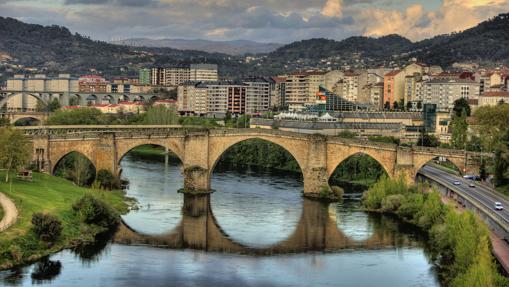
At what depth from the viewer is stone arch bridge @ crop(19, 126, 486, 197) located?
55250 mm

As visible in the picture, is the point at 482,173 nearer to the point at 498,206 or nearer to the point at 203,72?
the point at 498,206

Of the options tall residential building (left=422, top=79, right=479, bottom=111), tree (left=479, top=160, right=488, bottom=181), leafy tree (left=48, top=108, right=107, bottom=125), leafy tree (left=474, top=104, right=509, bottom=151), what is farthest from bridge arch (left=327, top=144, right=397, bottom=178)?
tall residential building (left=422, top=79, right=479, bottom=111)

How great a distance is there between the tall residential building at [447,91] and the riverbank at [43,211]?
53.3m

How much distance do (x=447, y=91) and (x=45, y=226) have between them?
225 feet

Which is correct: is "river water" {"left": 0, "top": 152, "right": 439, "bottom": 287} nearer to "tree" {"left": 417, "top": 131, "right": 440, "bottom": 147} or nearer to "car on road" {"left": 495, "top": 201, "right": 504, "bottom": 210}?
"car on road" {"left": 495, "top": 201, "right": 504, "bottom": 210}

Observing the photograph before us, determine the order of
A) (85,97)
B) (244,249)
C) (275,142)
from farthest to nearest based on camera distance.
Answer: (85,97), (275,142), (244,249)

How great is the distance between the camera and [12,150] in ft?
155

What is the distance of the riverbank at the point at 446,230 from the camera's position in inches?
1202

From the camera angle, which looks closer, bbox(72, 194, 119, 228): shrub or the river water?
the river water

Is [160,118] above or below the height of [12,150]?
above

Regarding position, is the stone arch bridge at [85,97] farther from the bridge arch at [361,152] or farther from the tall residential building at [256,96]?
the bridge arch at [361,152]

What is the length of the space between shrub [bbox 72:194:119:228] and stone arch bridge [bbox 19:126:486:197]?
1208 centimetres

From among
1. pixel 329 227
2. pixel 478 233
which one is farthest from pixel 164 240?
pixel 478 233

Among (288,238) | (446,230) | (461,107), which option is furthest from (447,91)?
(446,230)
